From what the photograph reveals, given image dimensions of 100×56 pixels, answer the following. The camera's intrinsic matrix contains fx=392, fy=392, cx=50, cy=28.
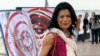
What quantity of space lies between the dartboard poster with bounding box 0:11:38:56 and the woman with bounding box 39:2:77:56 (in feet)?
5.69

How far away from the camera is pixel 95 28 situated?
13.9 meters

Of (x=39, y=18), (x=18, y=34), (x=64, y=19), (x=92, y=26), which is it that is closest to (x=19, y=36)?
(x=18, y=34)

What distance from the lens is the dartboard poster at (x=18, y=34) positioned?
4.44 m

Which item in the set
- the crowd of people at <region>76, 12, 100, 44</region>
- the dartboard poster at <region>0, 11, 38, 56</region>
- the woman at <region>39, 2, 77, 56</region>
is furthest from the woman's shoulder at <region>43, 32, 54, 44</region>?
the crowd of people at <region>76, 12, 100, 44</region>

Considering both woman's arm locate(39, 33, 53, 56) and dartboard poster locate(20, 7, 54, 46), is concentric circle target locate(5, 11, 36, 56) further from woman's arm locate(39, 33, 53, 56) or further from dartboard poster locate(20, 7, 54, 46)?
woman's arm locate(39, 33, 53, 56)

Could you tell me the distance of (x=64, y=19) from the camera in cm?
272

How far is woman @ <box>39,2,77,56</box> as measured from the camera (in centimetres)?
264

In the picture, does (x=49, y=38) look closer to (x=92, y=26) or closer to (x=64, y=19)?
(x=64, y=19)

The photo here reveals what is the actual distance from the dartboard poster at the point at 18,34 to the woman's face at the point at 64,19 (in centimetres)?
174

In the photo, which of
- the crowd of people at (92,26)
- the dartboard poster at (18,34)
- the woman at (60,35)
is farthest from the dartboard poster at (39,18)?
the crowd of people at (92,26)

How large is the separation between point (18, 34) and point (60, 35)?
2.06m

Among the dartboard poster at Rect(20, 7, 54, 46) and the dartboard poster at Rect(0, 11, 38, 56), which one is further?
the dartboard poster at Rect(20, 7, 54, 46)

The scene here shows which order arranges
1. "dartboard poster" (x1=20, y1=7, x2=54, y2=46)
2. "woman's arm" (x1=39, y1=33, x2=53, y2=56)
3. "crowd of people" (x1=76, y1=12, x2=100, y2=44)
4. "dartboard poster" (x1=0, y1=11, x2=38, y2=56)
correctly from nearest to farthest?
"woman's arm" (x1=39, y1=33, x2=53, y2=56)
"dartboard poster" (x1=0, y1=11, x2=38, y2=56)
"dartboard poster" (x1=20, y1=7, x2=54, y2=46)
"crowd of people" (x1=76, y1=12, x2=100, y2=44)

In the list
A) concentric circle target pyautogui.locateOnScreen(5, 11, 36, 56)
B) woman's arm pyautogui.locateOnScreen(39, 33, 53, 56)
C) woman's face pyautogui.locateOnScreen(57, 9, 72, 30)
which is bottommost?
concentric circle target pyautogui.locateOnScreen(5, 11, 36, 56)
